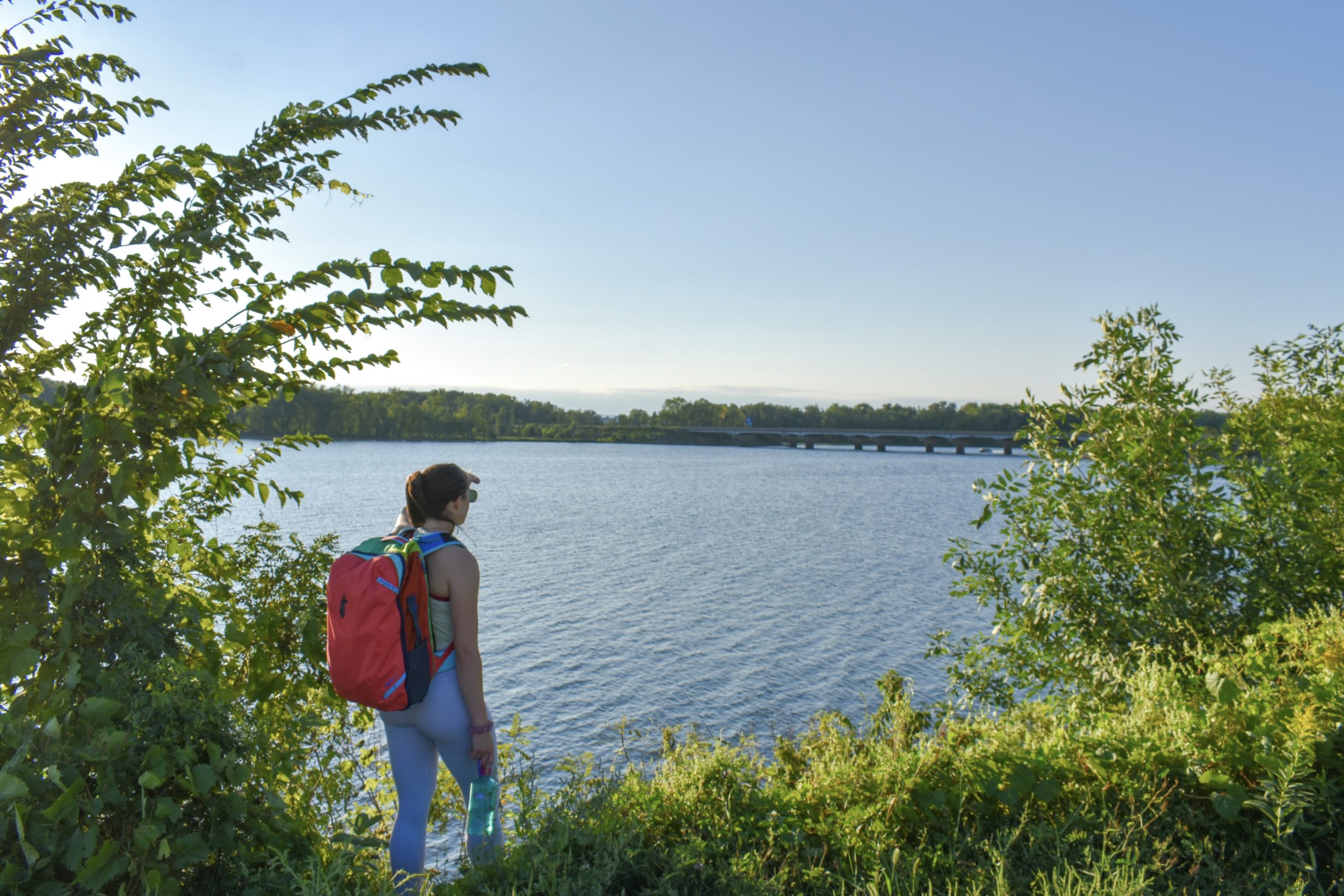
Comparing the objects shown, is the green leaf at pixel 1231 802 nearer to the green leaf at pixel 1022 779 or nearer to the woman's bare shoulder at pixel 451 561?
the green leaf at pixel 1022 779

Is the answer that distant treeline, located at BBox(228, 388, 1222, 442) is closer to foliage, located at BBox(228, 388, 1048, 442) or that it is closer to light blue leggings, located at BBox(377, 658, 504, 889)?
foliage, located at BBox(228, 388, 1048, 442)

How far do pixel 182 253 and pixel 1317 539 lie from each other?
7.82 meters

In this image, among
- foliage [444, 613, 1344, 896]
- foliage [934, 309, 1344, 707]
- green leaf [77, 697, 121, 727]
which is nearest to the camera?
green leaf [77, 697, 121, 727]

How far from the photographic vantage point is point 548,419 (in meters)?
137

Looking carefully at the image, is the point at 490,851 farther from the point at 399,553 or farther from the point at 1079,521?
the point at 1079,521

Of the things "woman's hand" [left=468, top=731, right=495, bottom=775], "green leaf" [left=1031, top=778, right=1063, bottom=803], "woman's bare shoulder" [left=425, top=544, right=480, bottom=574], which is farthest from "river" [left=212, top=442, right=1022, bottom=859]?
"woman's bare shoulder" [left=425, top=544, right=480, bottom=574]

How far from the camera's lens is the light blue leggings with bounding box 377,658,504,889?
3189 mm

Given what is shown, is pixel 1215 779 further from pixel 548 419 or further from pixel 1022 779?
pixel 548 419

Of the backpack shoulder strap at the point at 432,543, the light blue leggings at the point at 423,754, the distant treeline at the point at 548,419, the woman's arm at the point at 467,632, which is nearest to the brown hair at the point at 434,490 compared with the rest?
the backpack shoulder strap at the point at 432,543

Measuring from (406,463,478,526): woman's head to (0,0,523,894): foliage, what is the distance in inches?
22.4

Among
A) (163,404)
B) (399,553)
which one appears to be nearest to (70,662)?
(163,404)

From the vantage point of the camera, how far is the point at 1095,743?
3.60 metres

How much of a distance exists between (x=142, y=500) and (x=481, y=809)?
1742 mm

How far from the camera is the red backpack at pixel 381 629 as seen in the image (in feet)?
9.78
